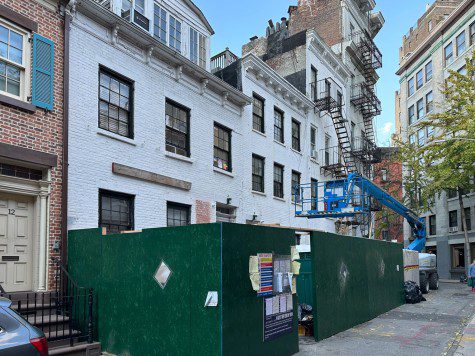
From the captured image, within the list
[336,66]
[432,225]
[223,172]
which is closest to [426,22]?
[432,225]

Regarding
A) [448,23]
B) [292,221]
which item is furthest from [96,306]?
[448,23]

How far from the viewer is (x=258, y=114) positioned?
1944cm

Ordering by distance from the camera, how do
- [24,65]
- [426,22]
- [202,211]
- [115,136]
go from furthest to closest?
[426,22] < [202,211] < [115,136] < [24,65]

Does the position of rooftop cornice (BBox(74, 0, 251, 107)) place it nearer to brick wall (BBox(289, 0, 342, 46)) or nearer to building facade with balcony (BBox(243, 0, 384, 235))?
building facade with balcony (BBox(243, 0, 384, 235))

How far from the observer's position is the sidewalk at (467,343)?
929cm

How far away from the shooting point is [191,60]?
51.4ft

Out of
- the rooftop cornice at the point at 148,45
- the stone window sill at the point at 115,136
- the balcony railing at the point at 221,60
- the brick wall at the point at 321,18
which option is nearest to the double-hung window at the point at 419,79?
the brick wall at the point at 321,18

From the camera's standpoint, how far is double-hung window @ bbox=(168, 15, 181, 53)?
1504cm

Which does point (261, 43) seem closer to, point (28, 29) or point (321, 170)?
point (321, 170)

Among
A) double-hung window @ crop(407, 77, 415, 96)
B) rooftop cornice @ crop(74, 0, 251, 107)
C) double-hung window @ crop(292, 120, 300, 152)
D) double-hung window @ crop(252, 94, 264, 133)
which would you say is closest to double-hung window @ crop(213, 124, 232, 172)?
rooftop cornice @ crop(74, 0, 251, 107)

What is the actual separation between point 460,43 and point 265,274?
36.3 meters

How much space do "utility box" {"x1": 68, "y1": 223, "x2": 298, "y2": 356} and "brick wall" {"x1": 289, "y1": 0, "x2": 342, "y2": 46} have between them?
2466 centimetres

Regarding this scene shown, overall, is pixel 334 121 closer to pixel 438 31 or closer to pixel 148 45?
pixel 148 45

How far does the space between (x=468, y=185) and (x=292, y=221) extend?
50.9 feet
